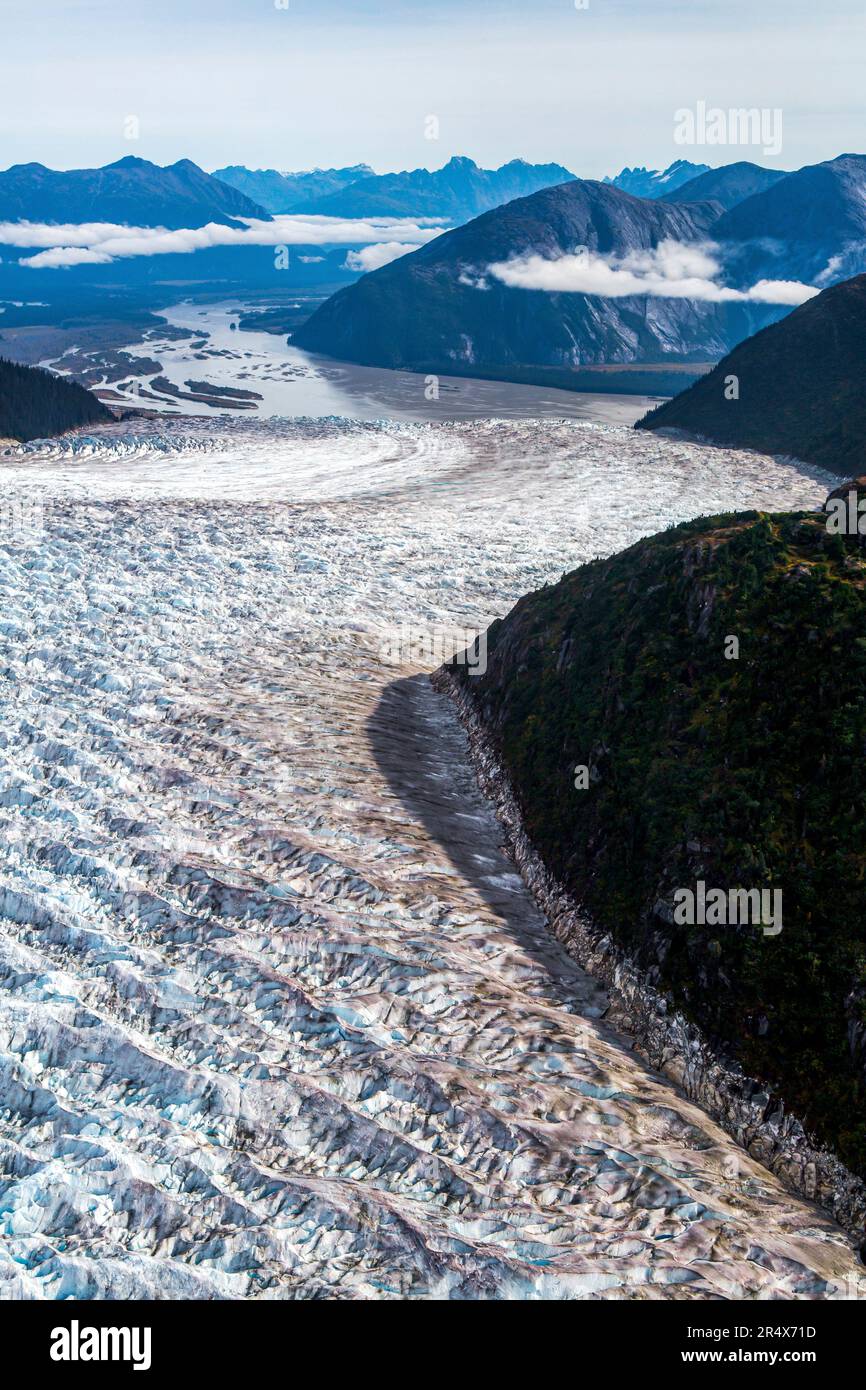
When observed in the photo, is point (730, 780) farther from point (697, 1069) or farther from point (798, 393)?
point (798, 393)

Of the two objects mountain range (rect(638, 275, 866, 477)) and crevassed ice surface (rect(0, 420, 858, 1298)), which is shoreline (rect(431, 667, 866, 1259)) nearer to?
crevassed ice surface (rect(0, 420, 858, 1298))

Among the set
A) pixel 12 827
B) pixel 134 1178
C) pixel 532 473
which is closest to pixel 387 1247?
pixel 134 1178

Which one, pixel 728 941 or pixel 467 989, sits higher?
pixel 728 941

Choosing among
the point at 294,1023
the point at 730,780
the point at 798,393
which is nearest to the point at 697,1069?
the point at 730,780

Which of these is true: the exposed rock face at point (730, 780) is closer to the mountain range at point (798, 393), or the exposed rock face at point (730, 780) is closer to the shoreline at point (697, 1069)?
the shoreline at point (697, 1069)

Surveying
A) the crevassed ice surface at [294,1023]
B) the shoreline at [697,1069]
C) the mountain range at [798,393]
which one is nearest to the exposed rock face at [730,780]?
the shoreline at [697,1069]
